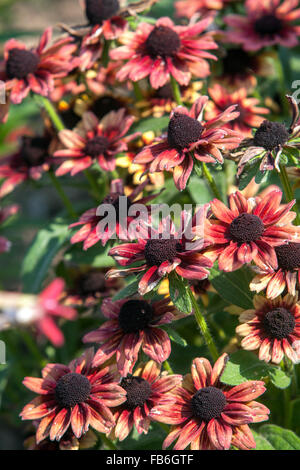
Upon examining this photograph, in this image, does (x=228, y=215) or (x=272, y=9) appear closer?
(x=228, y=215)

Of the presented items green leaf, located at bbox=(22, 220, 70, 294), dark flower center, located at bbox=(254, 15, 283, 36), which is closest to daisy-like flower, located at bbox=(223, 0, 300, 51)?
dark flower center, located at bbox=(254, 15, 283, 36)

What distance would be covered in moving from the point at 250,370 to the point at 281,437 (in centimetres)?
16

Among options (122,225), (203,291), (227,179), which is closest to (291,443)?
(203,291)

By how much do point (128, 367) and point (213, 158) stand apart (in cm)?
37

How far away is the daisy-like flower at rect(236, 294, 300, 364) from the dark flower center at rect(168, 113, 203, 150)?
11.5 inches

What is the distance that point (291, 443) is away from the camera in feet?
3.50

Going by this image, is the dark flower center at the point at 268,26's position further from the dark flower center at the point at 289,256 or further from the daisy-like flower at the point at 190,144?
the dark flower center at the point at 289,256

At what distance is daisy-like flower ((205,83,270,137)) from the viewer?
142 centimetres

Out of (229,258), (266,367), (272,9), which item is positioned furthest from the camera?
(272,9)

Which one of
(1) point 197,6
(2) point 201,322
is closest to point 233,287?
(2) point 201,322

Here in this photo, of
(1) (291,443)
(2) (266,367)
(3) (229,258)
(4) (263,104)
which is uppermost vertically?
(3) (229,258)

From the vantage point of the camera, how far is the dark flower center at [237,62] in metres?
1.65

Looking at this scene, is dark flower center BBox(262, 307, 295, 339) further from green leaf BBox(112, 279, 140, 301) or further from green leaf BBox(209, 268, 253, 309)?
green leaf BBox(112, 279, 140, 301)

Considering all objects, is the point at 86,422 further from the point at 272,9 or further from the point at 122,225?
the point at 272,9
